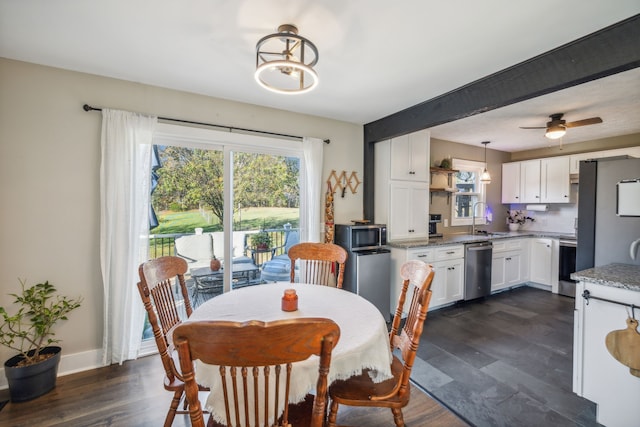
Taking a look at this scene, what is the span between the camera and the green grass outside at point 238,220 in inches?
108

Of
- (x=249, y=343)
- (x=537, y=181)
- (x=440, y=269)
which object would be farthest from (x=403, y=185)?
(x=249, y=343)

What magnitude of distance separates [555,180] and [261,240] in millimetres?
4873

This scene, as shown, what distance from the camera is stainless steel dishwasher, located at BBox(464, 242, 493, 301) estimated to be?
3793mm

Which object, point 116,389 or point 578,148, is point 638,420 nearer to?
point 116,389

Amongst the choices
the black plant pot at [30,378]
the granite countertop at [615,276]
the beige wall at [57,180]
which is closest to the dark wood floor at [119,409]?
the black plant pot at [30,378]

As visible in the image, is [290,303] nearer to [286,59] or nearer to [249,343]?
[249,343]

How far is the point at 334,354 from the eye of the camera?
1118mm

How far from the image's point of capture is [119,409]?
1.88 metres

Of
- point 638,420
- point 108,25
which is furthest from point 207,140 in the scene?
point 638,420

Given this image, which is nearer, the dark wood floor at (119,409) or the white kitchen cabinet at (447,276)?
the dark wood floor at (119,409)

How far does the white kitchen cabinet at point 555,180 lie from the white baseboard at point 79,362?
6.35m

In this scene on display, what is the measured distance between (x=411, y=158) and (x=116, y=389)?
3.86 metres

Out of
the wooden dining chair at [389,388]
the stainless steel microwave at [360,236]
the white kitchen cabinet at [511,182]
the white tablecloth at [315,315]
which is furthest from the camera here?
the white kitchen cabinet at [511,182]

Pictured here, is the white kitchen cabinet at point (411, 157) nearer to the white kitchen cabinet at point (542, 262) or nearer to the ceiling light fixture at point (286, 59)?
the ceiling light fixture at point (286, 59)
